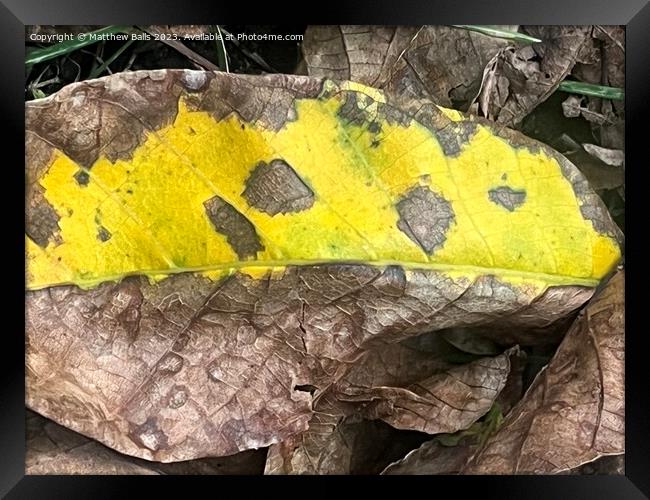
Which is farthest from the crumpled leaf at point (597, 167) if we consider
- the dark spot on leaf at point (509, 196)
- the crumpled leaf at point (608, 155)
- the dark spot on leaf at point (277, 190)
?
the dark spot on leaf at point (277, 190)

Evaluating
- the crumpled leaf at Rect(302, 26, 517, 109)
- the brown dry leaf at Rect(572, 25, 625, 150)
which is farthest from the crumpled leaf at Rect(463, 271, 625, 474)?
the crumpled leaf at Rect(302, 26, 517, 109)

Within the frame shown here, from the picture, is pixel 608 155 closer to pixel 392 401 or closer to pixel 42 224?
pixel 392 401

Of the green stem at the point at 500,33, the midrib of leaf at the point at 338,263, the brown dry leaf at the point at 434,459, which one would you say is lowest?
the brown dry leaf at the point at 434,459

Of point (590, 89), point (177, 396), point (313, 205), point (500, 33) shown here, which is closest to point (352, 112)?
point (313, 205)

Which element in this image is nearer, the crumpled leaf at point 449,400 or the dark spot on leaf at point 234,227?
the dark spot on leaf at point 234,227

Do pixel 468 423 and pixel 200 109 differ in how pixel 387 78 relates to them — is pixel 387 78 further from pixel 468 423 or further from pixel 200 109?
pixel 468 423

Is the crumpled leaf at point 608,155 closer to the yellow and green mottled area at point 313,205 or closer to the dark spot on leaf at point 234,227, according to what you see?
the yellow and green mottled area at point 313,205
